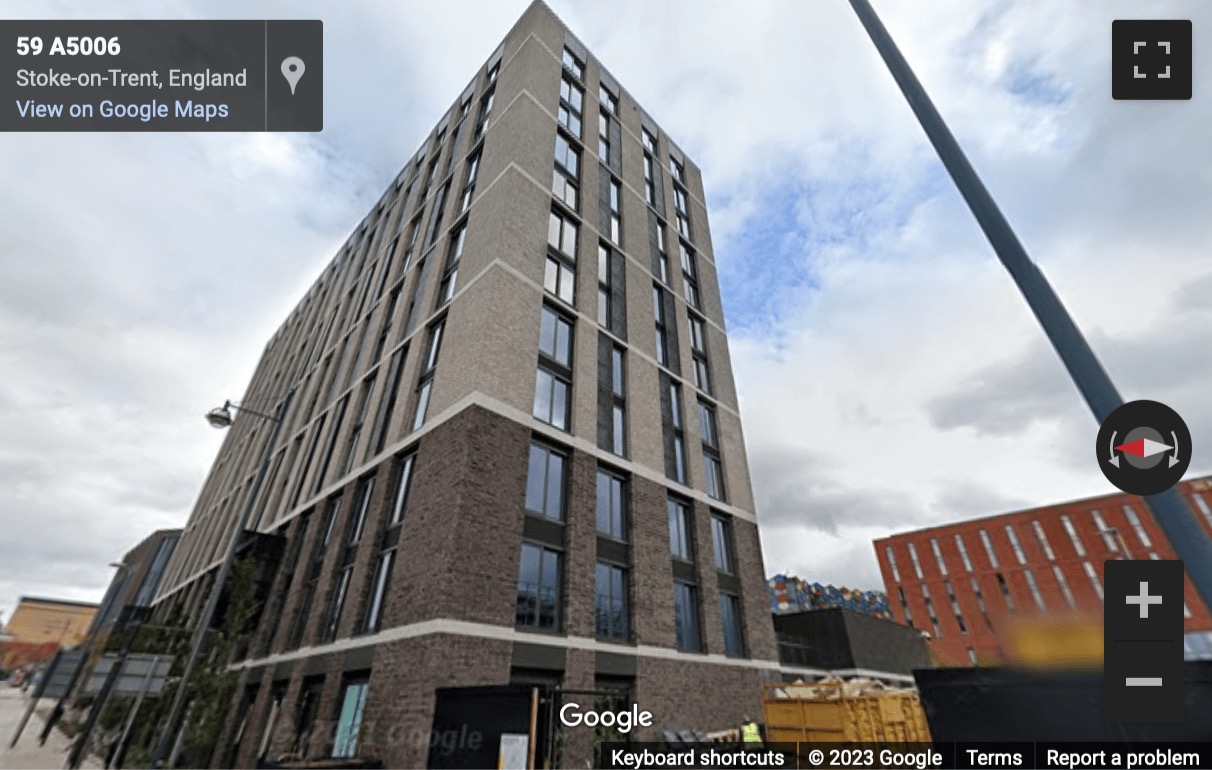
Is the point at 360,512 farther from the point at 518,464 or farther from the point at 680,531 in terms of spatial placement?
the point at 680,531

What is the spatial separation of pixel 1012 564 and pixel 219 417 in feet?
86.6

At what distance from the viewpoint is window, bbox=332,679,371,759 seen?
526 inches

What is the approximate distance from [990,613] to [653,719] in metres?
13.4

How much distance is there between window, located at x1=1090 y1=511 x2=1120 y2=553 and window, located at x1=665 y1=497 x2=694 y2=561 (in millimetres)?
12554

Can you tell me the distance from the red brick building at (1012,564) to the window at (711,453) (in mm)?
10452

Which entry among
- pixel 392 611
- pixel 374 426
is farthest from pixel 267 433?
pixel 392 611

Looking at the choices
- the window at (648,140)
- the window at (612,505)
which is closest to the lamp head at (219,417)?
the window at (612,505)

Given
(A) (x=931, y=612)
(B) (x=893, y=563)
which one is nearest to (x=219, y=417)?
(A) (x=931, y=612)

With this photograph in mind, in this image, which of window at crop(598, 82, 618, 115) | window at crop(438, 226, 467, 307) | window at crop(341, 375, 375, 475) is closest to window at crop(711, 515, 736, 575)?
window at crop(438, 226, 467, 307)

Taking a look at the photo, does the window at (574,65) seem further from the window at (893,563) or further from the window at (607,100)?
the window at (893,563)

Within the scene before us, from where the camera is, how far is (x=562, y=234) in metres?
23.1

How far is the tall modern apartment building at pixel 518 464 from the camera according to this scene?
14195 mm

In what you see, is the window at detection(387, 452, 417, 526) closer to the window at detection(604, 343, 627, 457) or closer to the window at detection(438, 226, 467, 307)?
the window at detection(438, 226, 467, 307)

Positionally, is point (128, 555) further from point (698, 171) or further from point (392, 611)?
point (698, 171)
